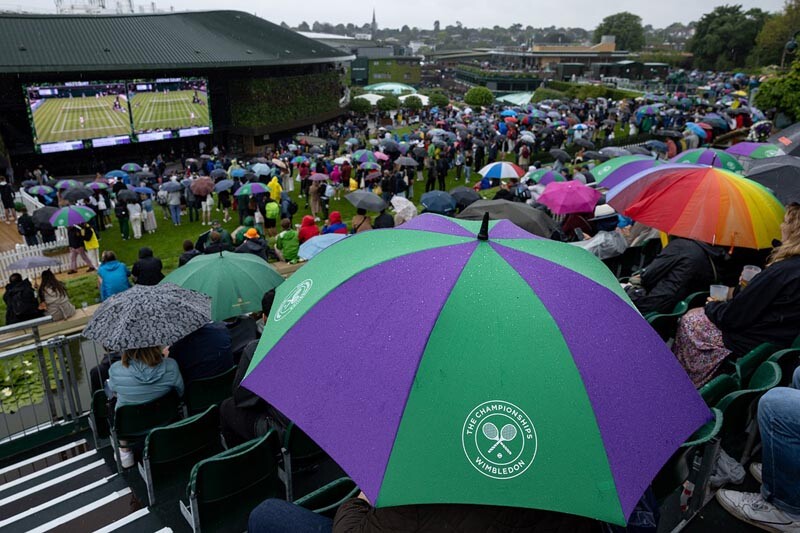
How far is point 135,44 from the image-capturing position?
33.7 meters

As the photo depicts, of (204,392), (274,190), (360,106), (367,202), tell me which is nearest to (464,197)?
(367,202)

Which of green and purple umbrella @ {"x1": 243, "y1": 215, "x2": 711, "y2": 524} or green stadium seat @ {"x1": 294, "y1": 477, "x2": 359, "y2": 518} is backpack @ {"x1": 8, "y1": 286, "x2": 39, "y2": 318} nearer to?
green stadium seat @ {"x1": 294, "y1": 477, "x2": 359, "y2": 518}

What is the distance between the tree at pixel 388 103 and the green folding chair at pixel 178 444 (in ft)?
169

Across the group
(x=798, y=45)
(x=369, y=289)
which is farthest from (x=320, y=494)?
(x=798, y=45)

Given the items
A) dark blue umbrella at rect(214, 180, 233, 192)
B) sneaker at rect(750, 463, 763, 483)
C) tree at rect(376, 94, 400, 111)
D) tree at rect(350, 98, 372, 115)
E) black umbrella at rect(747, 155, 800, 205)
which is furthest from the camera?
tree at rect(376, 94, 400, 111)

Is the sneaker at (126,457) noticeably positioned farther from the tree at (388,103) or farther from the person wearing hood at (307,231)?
the tree at (388,103)

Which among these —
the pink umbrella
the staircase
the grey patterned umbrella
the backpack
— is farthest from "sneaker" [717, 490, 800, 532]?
the backpack

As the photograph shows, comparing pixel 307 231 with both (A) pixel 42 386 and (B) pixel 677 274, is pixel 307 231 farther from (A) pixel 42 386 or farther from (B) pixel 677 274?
(B) pixel 677 274

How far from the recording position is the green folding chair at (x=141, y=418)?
4227 mm

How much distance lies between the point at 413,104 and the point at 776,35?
47.7 meters

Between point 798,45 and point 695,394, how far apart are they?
23389mm

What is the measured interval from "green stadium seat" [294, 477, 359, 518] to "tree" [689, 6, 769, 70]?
96.7 m

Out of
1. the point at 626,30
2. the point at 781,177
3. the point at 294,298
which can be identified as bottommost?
the point at 781,177

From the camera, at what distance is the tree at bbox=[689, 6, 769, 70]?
79.5 metres
